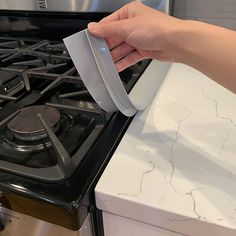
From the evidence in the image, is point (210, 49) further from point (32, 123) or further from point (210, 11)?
point (210, 11)

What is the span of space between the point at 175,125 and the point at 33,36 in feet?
1.90

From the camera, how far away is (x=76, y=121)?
58 cm

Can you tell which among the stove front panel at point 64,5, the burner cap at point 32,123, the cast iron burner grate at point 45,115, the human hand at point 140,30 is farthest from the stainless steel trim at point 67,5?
the burner cap at point 32,123

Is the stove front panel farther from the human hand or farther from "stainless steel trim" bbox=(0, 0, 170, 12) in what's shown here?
the human hand

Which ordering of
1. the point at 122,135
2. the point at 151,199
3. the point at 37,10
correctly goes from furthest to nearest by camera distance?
the point at 37,10 < the point at 122,135 < the point at 151,199

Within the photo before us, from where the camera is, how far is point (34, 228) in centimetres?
47

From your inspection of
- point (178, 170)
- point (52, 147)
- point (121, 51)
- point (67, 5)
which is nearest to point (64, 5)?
point (67, 5)

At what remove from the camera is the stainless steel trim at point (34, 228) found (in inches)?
17.6

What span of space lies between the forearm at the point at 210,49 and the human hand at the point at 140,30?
0.02m

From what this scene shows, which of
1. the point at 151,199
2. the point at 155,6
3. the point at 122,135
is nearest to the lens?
the point at 151,199

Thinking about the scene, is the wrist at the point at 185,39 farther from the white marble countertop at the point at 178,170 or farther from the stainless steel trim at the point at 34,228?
the stainless steel trim at the point at 34,228

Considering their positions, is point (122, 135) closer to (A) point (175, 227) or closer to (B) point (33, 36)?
(A) point (175, 227)

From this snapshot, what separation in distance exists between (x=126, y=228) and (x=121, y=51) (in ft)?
1.03

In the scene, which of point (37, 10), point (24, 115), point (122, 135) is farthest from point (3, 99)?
point (37, 10)
